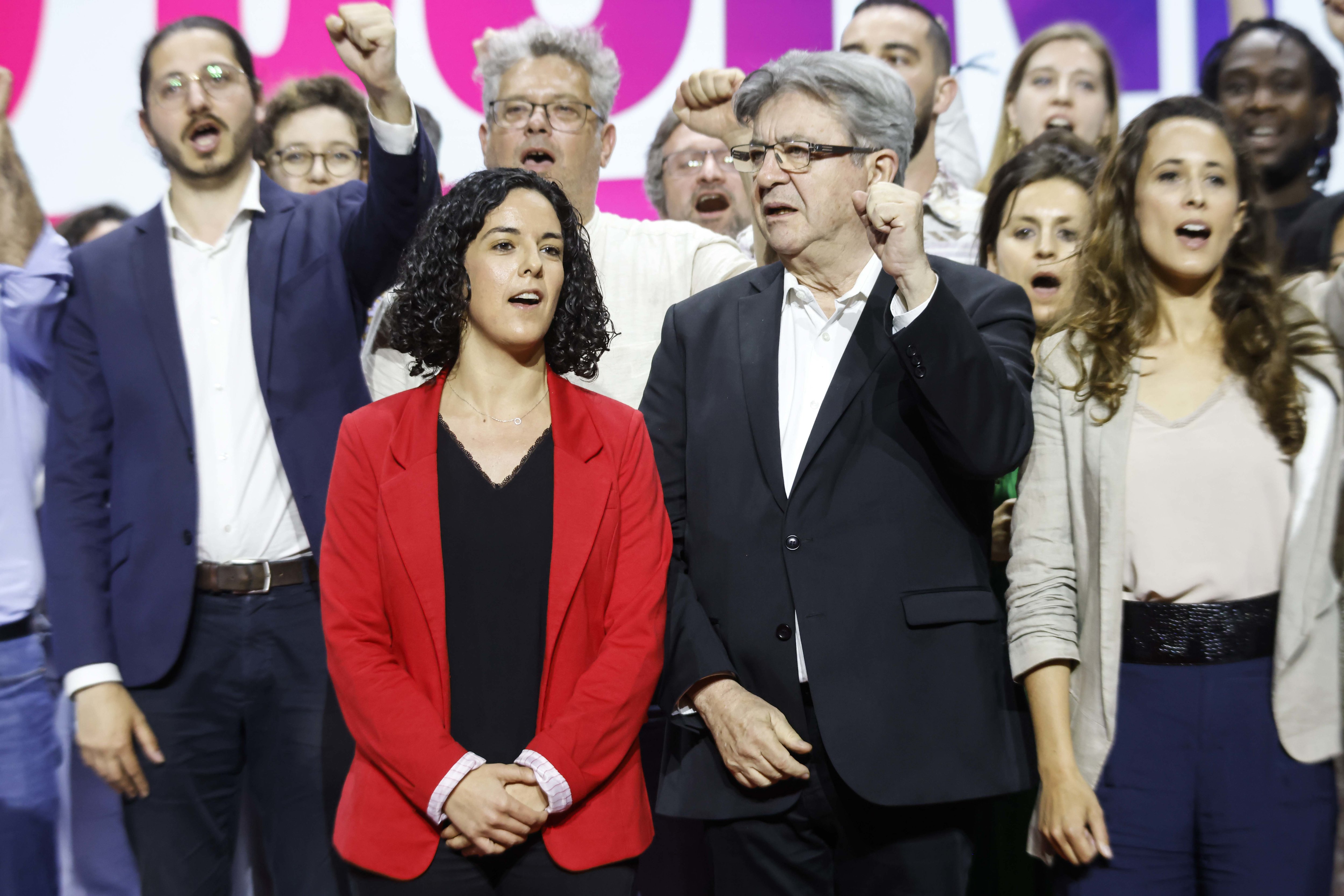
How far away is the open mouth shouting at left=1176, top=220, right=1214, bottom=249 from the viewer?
2.20 metres

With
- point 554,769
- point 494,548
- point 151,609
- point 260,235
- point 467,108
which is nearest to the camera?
point 554,769

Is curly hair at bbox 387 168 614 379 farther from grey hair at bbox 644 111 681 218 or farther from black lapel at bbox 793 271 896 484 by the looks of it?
grey hair at bbox 644 111 681 218

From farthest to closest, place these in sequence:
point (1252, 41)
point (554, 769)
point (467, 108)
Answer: point (467, 108), point (1252, 41), point (554, 769)

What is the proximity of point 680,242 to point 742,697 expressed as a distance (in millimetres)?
1403

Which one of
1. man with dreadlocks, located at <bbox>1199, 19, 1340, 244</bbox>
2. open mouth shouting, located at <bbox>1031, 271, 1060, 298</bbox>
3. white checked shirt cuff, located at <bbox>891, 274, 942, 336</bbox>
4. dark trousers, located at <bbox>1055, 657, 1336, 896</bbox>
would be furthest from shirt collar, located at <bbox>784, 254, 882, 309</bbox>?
man with dreadlocks, located at <bbox>1199, 19, 1340, 244</bbox>

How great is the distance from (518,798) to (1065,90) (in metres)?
3.08

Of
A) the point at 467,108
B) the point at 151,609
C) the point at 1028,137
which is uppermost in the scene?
the point at 467,108

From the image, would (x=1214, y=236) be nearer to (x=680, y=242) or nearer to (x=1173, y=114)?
(x=1173, y=114)

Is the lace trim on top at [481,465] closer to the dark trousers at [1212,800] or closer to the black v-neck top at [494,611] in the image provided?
the black v-neck top at [494,611]

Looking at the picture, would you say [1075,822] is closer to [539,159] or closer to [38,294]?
[539,159]

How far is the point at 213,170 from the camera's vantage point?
274cm

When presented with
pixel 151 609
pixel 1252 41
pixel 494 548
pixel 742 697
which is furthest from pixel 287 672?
pixel 1252 41

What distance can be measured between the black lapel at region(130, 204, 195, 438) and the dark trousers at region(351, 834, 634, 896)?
3.81ft

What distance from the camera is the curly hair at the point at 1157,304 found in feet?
6.97
